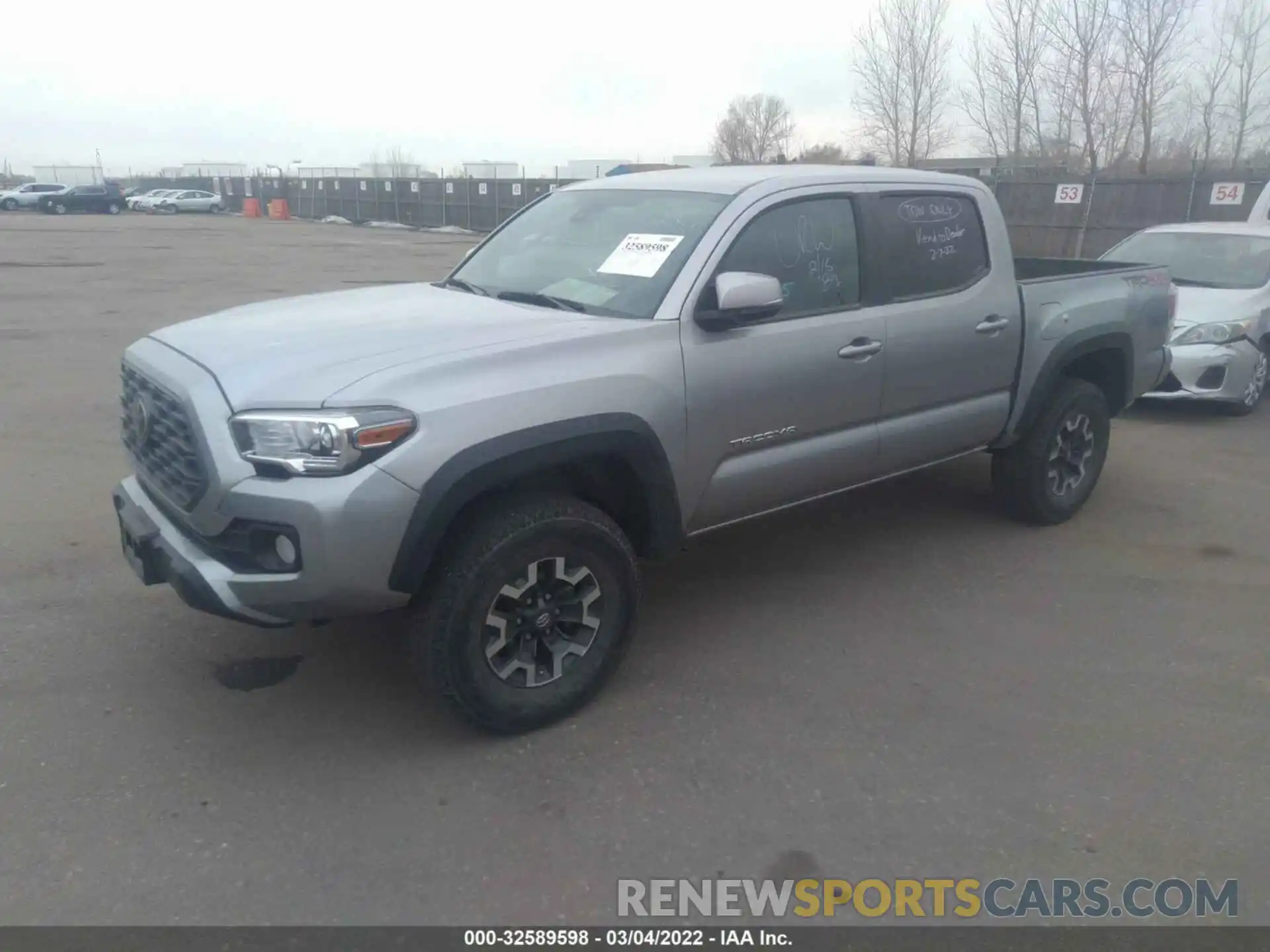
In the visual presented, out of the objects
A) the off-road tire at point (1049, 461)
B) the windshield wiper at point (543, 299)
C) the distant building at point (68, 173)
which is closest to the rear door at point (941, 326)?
the off-road tire at point (1049, 461)

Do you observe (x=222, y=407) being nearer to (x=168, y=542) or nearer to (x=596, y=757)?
(x=168, y=542)

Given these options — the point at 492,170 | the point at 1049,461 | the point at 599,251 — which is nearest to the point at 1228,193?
the point at 1049,461

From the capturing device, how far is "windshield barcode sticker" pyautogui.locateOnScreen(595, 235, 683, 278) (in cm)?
411

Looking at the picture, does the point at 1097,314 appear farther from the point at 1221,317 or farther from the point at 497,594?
the point at 497,594

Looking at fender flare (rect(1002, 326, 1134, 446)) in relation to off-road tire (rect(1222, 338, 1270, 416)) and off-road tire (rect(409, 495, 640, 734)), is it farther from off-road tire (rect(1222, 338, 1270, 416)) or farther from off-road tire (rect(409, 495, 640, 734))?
off-road tire (rect(1222, 338, 1270, 416))

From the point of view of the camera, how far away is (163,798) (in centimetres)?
329

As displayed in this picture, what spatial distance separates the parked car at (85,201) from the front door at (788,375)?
175 feet

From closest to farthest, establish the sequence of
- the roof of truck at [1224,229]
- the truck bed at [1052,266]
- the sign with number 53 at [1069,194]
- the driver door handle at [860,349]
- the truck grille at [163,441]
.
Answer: the truck grille at [163,441] < the driver door handle at [860,349] < the truck bed at [1052,266] < the roof of truck at [1224,229] < the sign with number 53 at [1069,194]

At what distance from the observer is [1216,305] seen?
28.6 ft

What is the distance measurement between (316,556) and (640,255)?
5.98ft

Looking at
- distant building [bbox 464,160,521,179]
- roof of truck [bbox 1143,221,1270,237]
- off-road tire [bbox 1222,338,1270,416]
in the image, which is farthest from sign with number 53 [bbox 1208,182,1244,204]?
distant building [bbox 464,160,521,179]

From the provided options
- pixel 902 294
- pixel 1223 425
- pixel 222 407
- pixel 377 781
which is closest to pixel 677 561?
pixel 902 294

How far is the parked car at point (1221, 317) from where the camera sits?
8.49 m

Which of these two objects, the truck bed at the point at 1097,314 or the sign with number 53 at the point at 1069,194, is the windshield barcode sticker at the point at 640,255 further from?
the sign with number 53 at the point at 1069,194
